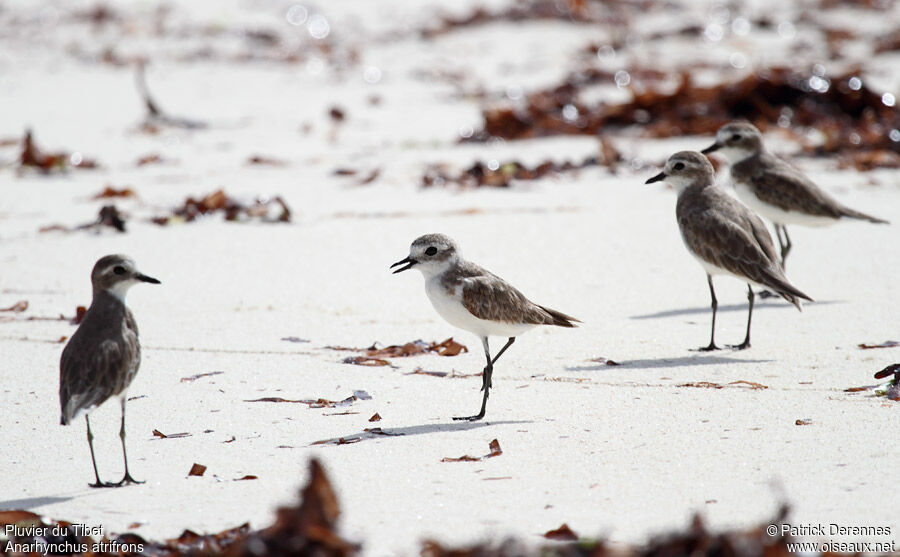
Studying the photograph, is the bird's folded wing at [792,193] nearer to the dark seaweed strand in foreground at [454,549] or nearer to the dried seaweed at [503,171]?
the dried seaweed at [503,171]

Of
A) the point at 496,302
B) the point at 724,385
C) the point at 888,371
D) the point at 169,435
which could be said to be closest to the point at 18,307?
the point at 169,435

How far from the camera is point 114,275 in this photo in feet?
14.4

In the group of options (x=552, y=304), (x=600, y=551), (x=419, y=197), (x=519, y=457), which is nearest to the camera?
(x=600, y=551)

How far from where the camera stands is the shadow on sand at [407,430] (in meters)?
4.33

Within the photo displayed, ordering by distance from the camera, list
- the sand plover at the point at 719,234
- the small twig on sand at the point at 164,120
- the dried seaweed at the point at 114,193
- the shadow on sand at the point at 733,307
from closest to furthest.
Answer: the sand plover at the point at 719,234
the shadow on sand at the point at 733,307
the dried seaweed at the point at 114,193
the small twig on sand at the point at 164,120

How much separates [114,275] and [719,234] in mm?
3381

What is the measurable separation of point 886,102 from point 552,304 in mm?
6212

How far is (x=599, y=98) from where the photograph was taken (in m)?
12.4

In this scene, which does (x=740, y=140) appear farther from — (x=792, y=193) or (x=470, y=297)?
(x=470, y=297)

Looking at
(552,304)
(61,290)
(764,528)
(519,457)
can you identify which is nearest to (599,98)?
(552,304)

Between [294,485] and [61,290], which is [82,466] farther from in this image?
[61,290]

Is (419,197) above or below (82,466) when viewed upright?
above

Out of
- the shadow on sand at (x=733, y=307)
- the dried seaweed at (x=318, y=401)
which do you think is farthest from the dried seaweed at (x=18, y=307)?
the shadow on sand at (x=733, y=307)

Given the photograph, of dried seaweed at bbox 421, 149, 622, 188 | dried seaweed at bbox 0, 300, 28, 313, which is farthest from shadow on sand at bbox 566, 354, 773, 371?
dried seaweed at bbox 421, 149, 622, 188
